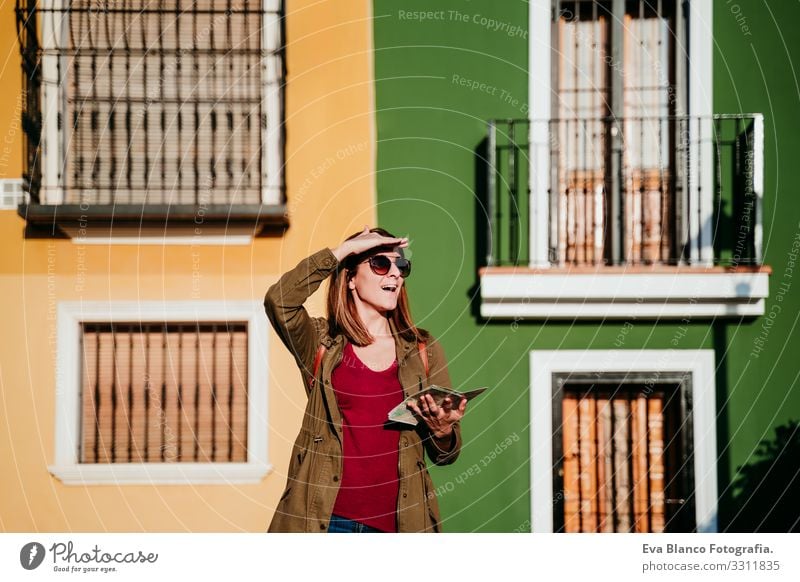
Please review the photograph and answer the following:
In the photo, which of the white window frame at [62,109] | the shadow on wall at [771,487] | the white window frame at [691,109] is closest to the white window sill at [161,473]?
the white window frame at [62,109]

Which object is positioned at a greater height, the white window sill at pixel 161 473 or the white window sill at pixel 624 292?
the white window sill at pixel 624 292

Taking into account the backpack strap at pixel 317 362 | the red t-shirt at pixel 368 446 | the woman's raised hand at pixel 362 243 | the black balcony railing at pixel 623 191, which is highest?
the black balcony railing at pixel 623 191

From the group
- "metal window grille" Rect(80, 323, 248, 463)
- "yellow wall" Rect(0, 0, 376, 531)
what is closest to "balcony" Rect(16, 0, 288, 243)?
"yellow wall" Rect(0, 0, 376, 531)

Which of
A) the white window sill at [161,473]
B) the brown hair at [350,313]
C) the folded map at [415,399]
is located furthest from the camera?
the white window sill at [161,473]

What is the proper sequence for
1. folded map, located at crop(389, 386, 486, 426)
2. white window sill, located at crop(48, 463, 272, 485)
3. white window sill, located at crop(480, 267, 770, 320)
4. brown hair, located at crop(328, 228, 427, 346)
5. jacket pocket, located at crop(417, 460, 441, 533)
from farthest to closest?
white window sill, located at crop(48, 463, 272, 485) → white window sill, located at crop(480, 267, 770, 320) → brown hair, located at crop(328, 228, 427, 346) → jacket pocket, located at crop(417, 460, 441, 533) → folded map, located at crop(389, 386, 486, 426)

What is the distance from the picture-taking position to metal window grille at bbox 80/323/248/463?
4547mm

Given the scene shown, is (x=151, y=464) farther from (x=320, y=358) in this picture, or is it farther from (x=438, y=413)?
(x=438, y=413)

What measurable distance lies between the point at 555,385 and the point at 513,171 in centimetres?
105

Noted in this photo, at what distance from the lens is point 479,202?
4512mm

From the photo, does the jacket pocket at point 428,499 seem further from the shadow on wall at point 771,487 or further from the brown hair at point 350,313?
the shadow on wall at point 771,487

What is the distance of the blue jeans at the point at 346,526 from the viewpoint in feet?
12.1

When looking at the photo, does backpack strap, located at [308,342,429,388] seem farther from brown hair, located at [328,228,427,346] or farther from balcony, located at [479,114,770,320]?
balcony, located at [479,114,770,320]

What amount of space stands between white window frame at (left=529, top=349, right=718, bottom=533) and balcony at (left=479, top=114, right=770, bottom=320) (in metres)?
0.20
